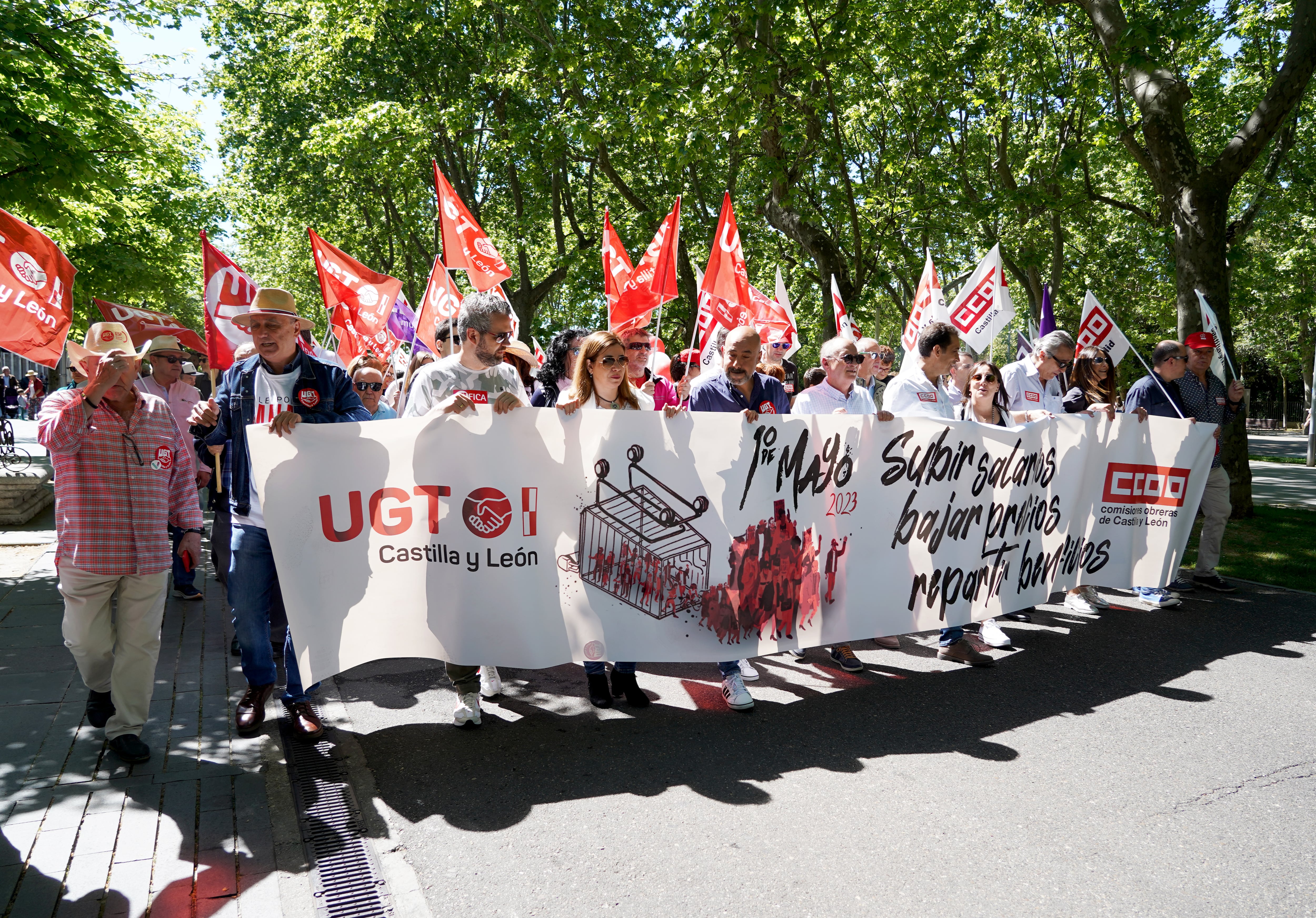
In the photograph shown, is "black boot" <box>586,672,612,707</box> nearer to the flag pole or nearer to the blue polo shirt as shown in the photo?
the blue polo shirt

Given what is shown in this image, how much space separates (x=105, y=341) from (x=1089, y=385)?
6.47 meters

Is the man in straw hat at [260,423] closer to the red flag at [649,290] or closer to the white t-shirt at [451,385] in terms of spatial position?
the white t-shirt at [451,385]

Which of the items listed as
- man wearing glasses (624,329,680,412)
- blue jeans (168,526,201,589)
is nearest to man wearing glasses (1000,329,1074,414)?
man wearing glasses (624,329,680,412)

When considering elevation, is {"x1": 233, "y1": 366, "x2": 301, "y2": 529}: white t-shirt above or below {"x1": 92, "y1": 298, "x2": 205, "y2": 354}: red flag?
below

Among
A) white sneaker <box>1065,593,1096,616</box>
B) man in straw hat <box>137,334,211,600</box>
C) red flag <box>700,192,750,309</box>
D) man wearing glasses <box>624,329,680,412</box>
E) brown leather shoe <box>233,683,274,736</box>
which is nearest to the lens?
brown leather shoe <box>233,683,274,736</box>

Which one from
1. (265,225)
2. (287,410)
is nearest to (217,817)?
(287,410)

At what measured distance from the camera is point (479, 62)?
2005cm

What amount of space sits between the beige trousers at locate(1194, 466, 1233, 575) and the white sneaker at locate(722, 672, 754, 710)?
485 cm

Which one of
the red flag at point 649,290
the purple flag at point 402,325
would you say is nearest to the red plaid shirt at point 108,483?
the red flag at point 649,290

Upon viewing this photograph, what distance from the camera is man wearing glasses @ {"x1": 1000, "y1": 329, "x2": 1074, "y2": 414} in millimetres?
7367

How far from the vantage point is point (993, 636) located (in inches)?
244

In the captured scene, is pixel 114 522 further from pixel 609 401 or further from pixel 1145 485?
pixel 1145 485

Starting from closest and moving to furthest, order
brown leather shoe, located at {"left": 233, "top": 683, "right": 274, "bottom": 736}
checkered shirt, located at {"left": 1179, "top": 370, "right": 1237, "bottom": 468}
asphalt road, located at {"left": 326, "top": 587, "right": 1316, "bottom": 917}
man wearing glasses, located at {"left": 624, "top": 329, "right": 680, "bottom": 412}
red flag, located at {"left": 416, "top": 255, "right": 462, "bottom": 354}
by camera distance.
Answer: asphalt road, located at {"left": 326, "top": 587, "right": 1316, "bottom": 917} → brown leather shoe, located at {"left": 233, "top": 683, "right": 274, "bottom": 736} → man wearing glasses, located at {"left": 624, "top": 329, "right": 680, "bottom": 412} → checkered shirt, located at {"left": 1179, "top": 370, "right": 1237, "bottom": 468} → red flag, located at {"left": 416, "top": 255, "right": 462, "bottom": 354}

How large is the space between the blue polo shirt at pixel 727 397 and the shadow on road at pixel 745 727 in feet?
5.36
